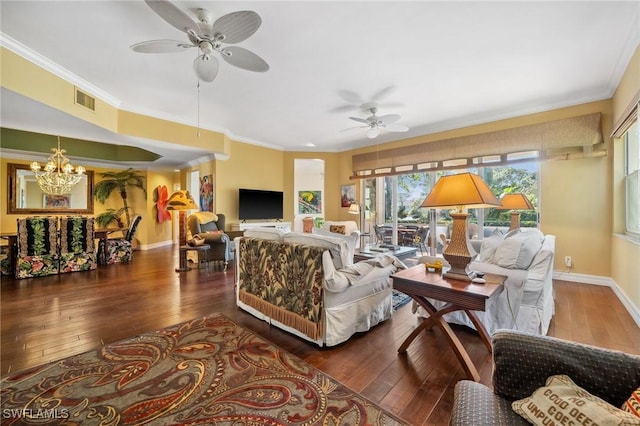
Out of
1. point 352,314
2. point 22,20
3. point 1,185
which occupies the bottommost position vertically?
point 352,314

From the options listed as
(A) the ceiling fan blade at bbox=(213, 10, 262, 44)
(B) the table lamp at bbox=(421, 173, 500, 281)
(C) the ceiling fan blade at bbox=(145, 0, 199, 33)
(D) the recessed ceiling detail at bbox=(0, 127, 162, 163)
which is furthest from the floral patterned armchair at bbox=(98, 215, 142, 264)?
(B) the table lamp at bbox=(421, 173, 500, 281)

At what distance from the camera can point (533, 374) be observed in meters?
1.01

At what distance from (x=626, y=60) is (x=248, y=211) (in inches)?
266

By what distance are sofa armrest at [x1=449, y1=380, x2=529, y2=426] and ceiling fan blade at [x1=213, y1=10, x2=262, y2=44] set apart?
259 cm

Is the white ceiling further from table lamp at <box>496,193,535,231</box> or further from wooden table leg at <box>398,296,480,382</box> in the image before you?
wooden table leg at <box>398,296,480,382</box>

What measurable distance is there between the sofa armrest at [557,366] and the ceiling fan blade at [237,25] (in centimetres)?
253

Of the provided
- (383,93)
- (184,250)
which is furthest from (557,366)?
(184,250)

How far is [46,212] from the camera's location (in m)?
6.35

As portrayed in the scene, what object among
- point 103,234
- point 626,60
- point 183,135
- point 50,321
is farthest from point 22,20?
point 626,60

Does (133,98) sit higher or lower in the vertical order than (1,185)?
higher

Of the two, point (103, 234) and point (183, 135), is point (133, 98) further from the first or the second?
point (103, 234)

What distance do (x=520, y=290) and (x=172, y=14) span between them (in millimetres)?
3751

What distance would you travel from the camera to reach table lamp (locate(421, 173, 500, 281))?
6.24 ft

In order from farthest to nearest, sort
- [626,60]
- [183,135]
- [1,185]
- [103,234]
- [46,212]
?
[46,212] → [1,185] → [103,234] → [183,135] → [626,60]
